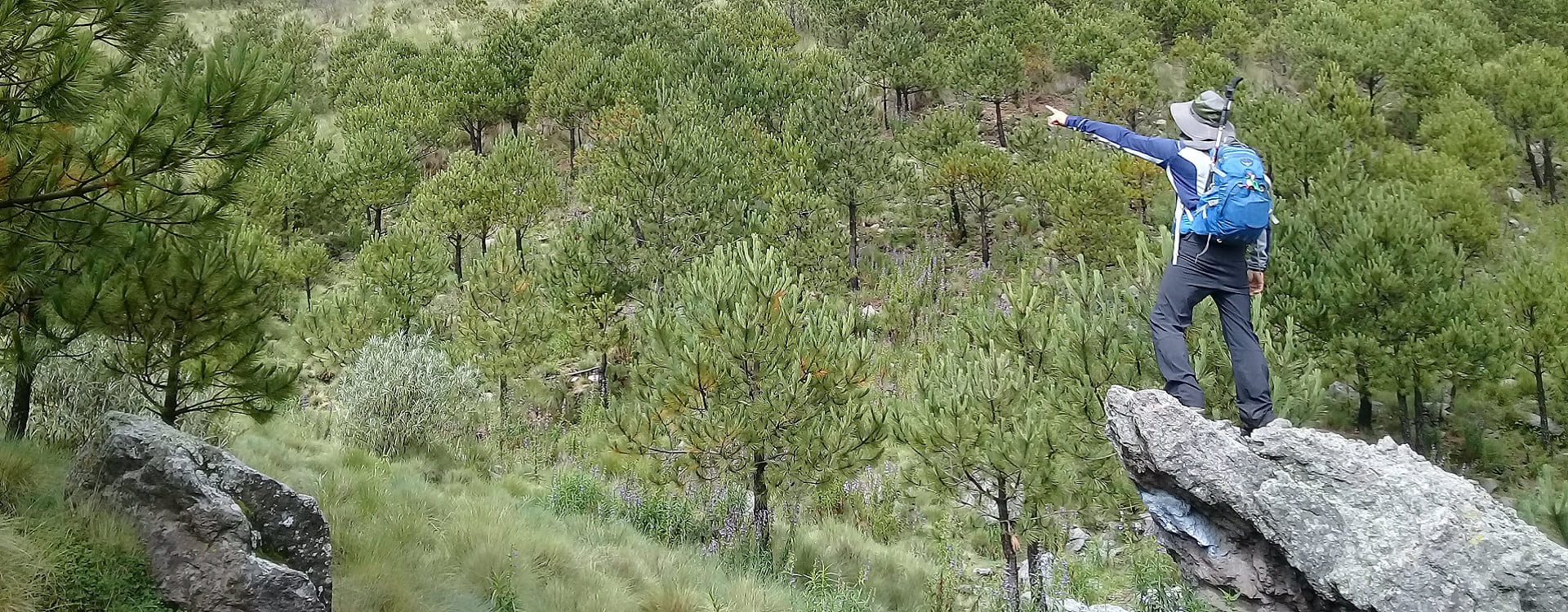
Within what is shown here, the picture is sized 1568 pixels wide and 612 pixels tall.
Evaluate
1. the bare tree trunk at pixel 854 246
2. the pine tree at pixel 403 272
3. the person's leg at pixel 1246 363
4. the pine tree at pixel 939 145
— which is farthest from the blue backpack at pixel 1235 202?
the pine tree at pixel 939 145

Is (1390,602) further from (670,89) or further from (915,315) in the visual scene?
(670,89)

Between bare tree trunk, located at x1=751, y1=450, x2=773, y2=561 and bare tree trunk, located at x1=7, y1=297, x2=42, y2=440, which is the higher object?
bare tree trunk, located at x1=7, y1=297, x2=42, y2=440

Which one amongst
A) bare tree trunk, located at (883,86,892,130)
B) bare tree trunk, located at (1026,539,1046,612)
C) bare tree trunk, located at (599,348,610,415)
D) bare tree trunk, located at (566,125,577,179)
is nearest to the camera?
bare tree trunk, located at (1026,539,1046,612)

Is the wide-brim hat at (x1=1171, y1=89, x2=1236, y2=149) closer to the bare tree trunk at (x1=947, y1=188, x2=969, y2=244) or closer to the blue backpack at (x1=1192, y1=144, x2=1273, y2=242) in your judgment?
the blue backpack at (x1=1192, y1=144, x2=1273, y2=242)

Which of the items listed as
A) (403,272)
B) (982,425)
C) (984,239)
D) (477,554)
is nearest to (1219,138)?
(982,425)

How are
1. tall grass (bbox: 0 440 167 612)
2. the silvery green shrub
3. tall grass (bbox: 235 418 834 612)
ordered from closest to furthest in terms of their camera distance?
tall grass (bbox: 0 440 167 612)
tall grass (bbox: 235 418 834 612)
the silvery green shrub

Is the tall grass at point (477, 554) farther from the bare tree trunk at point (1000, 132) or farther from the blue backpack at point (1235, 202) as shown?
the bare tree trunk at point (1000, 132)

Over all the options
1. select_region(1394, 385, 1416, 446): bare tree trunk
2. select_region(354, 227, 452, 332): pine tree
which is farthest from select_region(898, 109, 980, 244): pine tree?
select_region(354, 227, 452, 332): pine tree

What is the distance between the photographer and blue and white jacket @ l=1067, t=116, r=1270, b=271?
4742 mm

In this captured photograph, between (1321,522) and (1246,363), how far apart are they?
96 centimetres

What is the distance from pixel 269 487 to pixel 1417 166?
63.0ft

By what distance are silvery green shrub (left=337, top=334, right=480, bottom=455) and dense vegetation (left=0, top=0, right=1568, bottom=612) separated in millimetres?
59

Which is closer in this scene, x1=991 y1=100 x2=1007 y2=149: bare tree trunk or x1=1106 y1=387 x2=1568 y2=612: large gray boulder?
x1=1106 y1=387 x2=1568 y2=612: large gray boulder

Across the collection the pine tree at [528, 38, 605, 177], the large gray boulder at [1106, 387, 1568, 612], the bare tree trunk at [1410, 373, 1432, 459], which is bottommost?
the bare tree trunk at [1410, 373, 1432, 459]
